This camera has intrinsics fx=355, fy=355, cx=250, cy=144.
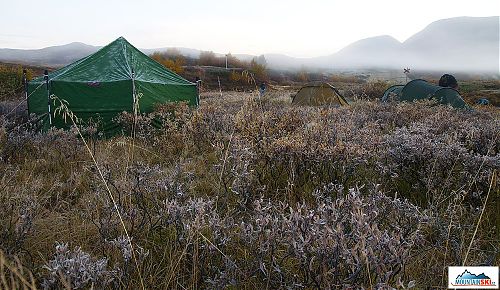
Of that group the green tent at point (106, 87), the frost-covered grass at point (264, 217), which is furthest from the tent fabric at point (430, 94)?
the frost-covered grass at point (264, 217)

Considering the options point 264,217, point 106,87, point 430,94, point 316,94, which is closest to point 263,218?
point 264,217

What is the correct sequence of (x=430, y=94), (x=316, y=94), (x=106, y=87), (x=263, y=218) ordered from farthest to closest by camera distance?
(x=316, y=94)
(x=430, y=94)
(x=106, y=87)
(x=263, y=218)

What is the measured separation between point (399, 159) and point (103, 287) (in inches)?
130

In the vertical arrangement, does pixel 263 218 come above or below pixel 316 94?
below

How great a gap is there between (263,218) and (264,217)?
8 cm

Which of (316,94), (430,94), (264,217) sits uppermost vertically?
(430,94)

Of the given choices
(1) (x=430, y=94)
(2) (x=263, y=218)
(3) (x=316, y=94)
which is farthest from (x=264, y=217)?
(3) (x=316, y=94)

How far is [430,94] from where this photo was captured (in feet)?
49.2

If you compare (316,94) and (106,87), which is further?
(316,94)

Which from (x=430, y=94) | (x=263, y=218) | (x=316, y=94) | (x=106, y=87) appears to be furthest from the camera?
(x=316, y=94)

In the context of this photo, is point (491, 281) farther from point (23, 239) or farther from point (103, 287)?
point (23, 239)

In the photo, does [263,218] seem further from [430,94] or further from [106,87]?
[430,94]

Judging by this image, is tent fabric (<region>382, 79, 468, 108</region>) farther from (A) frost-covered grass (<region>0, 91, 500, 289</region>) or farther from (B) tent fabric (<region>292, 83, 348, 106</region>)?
(A) frost-covered grass (<region>0, 91, 500, 289</region>)

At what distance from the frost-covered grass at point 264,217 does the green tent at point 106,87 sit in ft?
16.2
